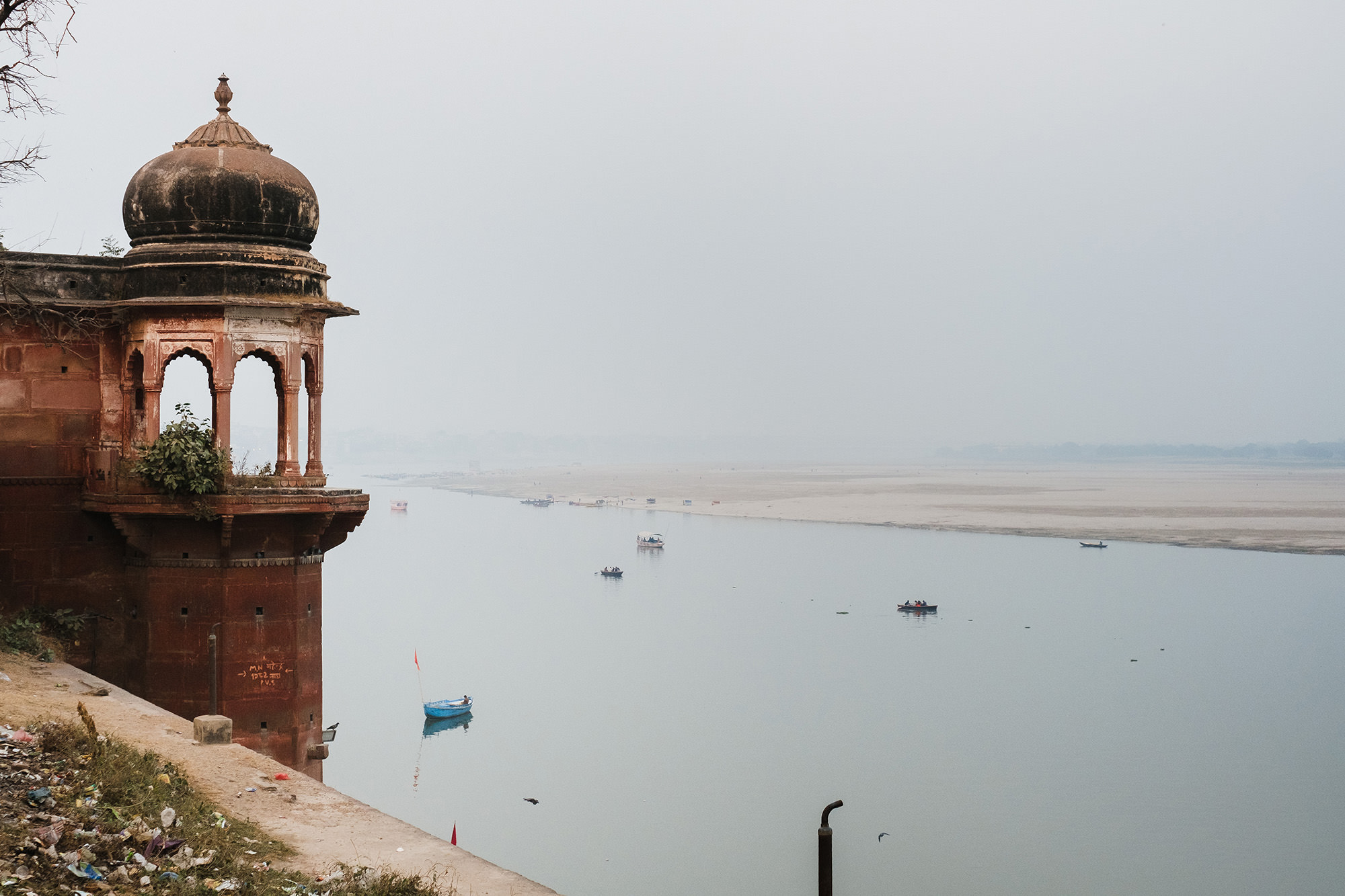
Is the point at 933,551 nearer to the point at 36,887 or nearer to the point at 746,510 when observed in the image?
the point at 746,510

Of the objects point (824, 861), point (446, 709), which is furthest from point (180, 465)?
point (446, 709)

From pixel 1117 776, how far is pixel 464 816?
1905 centimetres

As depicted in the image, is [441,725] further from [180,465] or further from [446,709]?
[180,465]

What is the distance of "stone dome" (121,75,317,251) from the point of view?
15.2 metres

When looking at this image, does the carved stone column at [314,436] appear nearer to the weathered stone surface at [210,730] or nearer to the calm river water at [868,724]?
the weathered stone surface at [210,730]

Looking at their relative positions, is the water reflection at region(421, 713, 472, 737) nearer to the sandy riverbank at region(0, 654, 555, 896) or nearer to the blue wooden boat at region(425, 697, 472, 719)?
the blue wooden boat at region(425, 697, 472, 719)

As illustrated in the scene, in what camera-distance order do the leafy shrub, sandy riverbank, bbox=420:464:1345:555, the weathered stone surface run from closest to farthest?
the weathered stone surface → the leafy shrub → sandy riverbank, bbox=420:464:1345:555

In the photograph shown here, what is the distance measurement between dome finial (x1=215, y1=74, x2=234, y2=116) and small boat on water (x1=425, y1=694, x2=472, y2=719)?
3237cm

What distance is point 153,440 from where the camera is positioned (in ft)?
49.5

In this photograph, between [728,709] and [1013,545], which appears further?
[1013,545]

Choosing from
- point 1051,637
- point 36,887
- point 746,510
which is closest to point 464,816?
point 36,887

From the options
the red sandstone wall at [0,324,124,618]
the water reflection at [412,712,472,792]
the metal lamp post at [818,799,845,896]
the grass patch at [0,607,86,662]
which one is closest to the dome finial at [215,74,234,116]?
the red sandstone wall at [0,324,124,618]

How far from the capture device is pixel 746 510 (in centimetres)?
14262

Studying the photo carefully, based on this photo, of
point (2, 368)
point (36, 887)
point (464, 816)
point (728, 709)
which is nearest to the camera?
point (36, 887)
